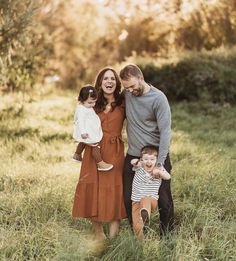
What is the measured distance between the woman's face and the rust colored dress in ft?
0.60

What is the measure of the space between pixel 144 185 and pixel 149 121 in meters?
0.54

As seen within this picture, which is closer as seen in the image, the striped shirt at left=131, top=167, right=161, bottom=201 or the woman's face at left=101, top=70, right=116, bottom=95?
the striped shirt at left=131, top=167, right=161, bottom=201

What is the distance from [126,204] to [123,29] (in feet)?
66.4

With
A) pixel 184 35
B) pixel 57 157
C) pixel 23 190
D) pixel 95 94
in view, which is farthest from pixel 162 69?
pixel 95 94

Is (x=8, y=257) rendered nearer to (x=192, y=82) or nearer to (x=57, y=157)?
(x=57, y=157)

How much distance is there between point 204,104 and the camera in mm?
13938

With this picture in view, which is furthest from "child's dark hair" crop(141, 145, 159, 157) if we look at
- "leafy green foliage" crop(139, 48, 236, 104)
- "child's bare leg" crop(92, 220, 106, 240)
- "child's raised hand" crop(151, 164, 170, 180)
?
"leafy green foliage" crop(139, 48, 236, 104)

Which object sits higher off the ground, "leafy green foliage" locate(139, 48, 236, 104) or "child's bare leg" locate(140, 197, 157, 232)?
"leafy green foliage" locate(139, 48, 236, 104)

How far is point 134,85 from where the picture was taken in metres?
4.83

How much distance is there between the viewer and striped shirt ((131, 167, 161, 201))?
490 cm

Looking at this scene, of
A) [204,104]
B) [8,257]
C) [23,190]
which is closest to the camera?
[8,257]

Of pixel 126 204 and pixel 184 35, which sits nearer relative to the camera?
pixel 126 204

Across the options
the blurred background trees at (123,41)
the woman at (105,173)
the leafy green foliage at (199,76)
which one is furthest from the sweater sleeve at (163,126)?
the leafy green foliage at (199,76)

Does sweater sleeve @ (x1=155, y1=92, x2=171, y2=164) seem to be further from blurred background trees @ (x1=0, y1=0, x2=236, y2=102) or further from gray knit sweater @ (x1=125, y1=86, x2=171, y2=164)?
blurred background trees @ (x1=0, y1=0, x2=236, y2=102)
